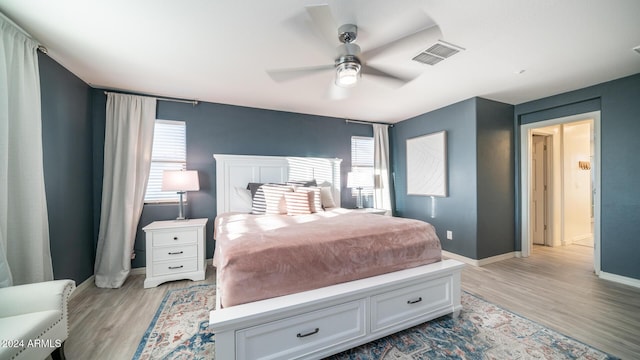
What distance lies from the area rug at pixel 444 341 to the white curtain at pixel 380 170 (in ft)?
8.47

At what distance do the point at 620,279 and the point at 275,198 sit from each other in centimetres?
417

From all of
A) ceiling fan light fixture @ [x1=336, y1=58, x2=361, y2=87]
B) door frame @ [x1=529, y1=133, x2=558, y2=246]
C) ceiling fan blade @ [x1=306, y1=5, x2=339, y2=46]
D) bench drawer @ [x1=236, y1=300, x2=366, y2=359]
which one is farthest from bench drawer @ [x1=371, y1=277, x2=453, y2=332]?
door frame @ [x1=529, y1=133, x2=558, y2=246]

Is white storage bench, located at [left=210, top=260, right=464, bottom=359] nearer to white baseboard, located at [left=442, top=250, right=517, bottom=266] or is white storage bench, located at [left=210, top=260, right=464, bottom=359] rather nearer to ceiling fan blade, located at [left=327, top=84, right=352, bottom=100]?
white baseboard, located at [left=442, top=250, right=517, bottom=266]

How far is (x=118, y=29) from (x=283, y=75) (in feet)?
4.17

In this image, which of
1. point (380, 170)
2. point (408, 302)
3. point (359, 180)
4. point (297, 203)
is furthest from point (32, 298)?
point (380, 170)

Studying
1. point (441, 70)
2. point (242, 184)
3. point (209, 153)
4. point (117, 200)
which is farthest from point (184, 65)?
point (441, 70)

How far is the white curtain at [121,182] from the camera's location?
8.91 ft

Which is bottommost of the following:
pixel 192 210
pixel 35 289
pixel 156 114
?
pixel 35 289

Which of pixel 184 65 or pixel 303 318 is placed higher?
pixel 184 65

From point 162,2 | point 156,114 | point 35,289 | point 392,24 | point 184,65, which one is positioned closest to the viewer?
point 35,289

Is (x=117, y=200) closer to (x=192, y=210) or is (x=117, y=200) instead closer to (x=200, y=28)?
(x=192, y=210)

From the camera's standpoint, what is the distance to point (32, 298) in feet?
4.36

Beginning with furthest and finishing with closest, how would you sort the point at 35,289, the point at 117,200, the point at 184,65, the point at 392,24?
the point at 117,200 < the point at 184,65 < the point at 392,24 < the point at 35,289

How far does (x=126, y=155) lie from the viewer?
9.39 ft
